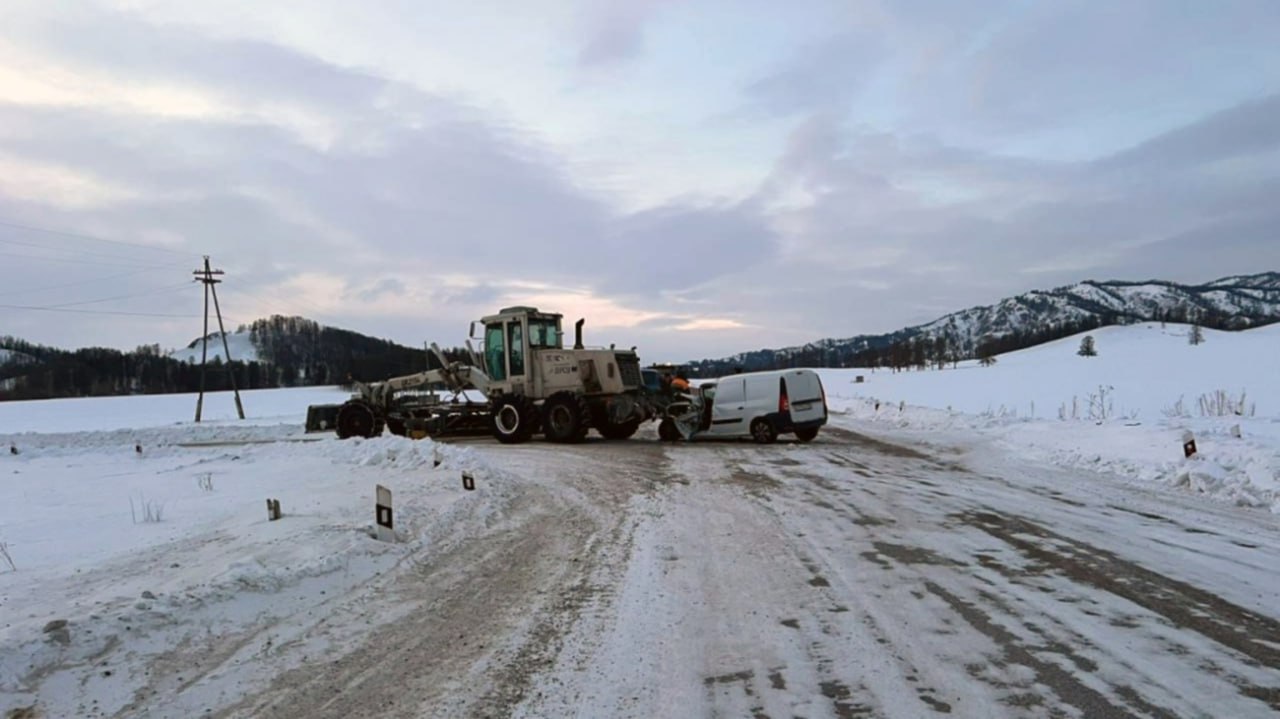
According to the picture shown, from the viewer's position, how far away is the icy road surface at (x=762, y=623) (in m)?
4.11

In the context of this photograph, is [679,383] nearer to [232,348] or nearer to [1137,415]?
[1137,415]

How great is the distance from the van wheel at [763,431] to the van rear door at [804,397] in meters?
0.63

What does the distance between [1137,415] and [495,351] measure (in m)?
19.6

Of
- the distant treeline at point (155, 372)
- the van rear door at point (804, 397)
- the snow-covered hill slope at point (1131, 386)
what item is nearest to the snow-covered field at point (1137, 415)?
the snow-covered hill slope at point (1131, 386)

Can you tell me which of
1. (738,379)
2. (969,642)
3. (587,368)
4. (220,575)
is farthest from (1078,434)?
(220,575)

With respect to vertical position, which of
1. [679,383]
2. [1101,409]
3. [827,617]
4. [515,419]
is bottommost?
[827,617]

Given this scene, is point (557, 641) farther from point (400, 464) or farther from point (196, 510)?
point (400, 464)

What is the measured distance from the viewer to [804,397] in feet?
63.3

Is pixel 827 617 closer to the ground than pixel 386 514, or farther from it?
closer to the ground

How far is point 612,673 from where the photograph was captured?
175 inches

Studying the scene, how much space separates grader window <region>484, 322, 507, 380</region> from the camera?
21266 mm

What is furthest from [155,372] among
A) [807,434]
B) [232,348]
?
[807,434]

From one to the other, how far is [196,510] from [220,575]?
453 centimetres

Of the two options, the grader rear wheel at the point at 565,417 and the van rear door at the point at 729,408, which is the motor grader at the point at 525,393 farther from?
the van rear door at the point at 729,408
